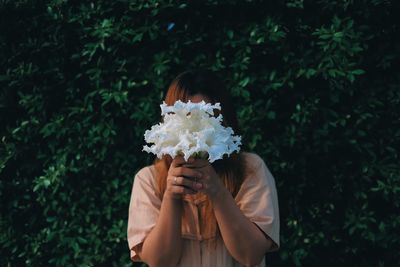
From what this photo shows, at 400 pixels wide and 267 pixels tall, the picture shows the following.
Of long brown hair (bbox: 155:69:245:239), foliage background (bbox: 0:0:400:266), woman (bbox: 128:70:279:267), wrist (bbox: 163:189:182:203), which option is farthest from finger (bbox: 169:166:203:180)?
foliage background (bbox: 0:0:400:266)

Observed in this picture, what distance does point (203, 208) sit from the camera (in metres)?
2.58

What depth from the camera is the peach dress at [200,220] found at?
251cm

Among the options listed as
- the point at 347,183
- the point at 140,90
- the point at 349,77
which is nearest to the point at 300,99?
the point at 349,77

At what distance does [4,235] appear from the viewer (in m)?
3.99

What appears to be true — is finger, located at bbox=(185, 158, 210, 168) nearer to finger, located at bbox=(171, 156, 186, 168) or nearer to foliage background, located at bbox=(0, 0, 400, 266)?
finger, located at bbox=(171, 156, 186, 168)

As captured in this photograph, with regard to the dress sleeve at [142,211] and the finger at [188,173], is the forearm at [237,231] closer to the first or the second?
the finger at [188,173]

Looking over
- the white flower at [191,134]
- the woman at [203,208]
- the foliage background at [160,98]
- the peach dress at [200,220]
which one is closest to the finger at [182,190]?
the woman at [203,208]

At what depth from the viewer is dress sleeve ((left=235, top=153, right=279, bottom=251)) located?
249cm

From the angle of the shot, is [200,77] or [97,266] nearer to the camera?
[200,77]

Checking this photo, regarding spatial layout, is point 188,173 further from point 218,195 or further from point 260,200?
point 260,200

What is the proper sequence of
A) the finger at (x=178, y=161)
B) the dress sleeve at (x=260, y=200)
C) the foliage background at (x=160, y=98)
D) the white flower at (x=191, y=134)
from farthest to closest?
1. the foliage background at (x=160, y=98)
2. the dress sleeve at (x=260, y=200)
3. the finger at (x=178, y=161)
4. the white flower at (x=191, y=134)

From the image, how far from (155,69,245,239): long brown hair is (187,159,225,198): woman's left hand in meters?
0.25

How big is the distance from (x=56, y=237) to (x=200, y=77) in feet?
→ 5.81

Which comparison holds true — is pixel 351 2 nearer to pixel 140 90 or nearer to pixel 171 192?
pixel 140 90
